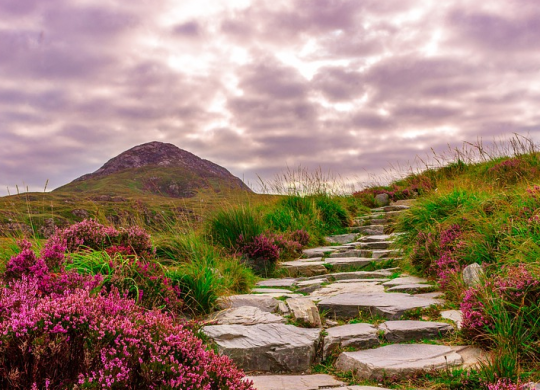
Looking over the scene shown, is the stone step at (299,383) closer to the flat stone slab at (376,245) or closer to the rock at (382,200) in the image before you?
the flat stone slab at (376,245)

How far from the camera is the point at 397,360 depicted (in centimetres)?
358

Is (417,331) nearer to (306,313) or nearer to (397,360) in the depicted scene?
(397,360)

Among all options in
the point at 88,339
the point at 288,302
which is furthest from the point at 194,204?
the point at 88,339

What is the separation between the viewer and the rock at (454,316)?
13.6ft

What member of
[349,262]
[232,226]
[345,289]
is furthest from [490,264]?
[232,226]

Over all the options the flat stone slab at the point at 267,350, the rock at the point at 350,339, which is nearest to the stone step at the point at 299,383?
the flat stone slab at the point at 267,350

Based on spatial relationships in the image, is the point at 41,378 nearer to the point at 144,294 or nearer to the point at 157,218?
the point at 144,294

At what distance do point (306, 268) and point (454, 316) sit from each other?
11.4 ft

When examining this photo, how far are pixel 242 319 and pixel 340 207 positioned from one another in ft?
25.9

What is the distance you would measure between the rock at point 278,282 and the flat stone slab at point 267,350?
2650 millimetres

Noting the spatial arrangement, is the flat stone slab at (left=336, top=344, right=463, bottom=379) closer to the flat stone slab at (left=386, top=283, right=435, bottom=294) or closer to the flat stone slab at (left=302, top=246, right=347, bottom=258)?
the flat stone slab at (left=386, top=283, right=435, bottom=294)

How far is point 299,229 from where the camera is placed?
10.2 m

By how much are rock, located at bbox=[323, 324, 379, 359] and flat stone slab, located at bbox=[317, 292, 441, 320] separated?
524mm

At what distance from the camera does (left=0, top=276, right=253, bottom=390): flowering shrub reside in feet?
A: 6.56
